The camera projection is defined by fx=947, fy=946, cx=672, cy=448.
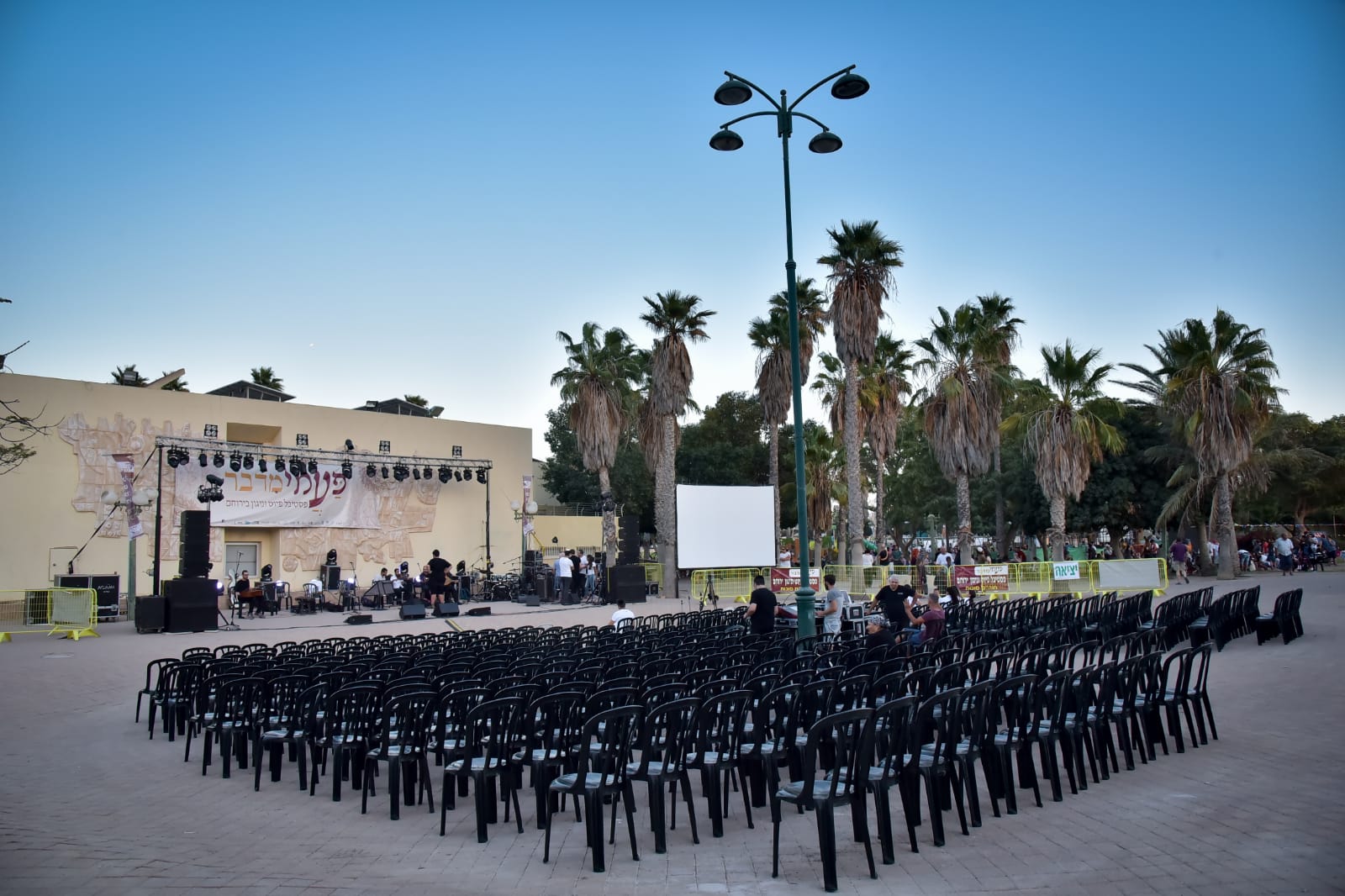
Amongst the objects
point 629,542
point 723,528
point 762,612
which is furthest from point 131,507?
point 762,612

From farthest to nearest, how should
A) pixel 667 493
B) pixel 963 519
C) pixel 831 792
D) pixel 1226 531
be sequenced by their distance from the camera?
pixel 667 493
pixel 963 519
pixel 1226 531
pixel 831 792

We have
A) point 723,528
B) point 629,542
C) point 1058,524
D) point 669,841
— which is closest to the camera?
point 669,841

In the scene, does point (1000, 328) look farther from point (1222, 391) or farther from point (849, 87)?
point (849, 87)

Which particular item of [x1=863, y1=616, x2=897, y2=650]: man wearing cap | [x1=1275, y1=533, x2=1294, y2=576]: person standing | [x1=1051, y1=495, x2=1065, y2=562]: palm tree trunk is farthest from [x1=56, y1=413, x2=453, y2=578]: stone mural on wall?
[x1=1275, y1=533, x2=1294, y2=576]: person standing

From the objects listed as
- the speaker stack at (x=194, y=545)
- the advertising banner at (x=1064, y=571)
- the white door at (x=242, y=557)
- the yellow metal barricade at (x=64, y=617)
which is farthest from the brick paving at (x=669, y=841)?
the white door at (x=242, y=557)

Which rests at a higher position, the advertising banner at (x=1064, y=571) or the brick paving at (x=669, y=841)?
the advertising banner at (x=1064, y=571)

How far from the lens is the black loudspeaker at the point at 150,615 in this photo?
68.2ft

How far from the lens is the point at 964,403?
29.1 metres

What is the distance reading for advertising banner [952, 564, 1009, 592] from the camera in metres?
22.3

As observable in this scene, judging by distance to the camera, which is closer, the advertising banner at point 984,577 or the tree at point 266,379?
the advertising banner at point 984,577

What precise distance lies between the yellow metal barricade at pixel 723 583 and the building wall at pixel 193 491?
13794 millimetres

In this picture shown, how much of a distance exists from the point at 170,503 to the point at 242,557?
3.72 meters

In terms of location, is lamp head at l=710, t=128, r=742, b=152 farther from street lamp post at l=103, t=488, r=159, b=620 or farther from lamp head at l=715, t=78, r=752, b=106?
street lamp post at l=103, t=488, r=159, b=620

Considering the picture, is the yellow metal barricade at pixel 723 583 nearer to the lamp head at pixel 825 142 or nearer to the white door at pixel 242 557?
the lamp head at pixel 825 142
